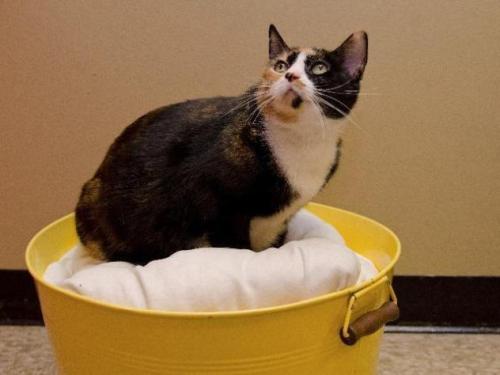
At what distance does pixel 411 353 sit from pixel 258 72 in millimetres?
711

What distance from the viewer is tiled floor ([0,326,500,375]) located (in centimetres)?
116

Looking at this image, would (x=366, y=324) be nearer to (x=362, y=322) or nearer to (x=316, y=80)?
(x=362, y=322)

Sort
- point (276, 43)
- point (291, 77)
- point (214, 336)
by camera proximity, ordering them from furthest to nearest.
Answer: point (276, 43), point (291, 77), point (214, 336)

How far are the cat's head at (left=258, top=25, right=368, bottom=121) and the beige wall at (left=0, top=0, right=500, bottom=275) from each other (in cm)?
38

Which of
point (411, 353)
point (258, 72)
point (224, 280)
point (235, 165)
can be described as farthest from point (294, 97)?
point (411, 353)

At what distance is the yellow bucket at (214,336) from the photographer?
0.61 m

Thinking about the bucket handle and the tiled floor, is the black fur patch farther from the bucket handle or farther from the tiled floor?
the tiled floor

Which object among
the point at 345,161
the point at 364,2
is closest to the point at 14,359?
the point at 345,161

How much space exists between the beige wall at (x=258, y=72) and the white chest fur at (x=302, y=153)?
0.41 m

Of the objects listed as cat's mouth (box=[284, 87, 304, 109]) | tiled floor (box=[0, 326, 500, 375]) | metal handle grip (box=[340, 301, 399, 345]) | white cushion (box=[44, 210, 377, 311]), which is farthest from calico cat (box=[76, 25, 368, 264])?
tiled floor (box=[0, 326, 500, 375])

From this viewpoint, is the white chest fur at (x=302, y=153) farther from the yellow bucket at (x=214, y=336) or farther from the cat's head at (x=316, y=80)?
the yellow bucket at (x=214, y=336)

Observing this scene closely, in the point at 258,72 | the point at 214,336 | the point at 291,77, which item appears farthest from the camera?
the point at 258,72

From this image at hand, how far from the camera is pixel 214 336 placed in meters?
0.61

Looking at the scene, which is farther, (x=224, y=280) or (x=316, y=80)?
(x=316, y=80)
